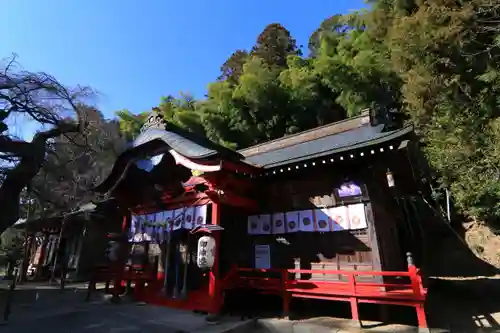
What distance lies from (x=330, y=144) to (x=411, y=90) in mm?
7887

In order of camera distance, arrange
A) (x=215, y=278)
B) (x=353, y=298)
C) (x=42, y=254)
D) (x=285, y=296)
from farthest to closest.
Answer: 1. (x=42, y=254)
2. (x=215, y=278)
3. (x=285, y=296)
4. (x=353, y=298)

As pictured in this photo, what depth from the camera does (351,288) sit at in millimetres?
6594

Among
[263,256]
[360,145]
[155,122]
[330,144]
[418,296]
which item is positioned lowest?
[418,296]

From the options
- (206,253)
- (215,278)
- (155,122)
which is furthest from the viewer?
(155,122)

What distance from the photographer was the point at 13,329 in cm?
638

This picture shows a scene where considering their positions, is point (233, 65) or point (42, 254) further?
point (233, 65)

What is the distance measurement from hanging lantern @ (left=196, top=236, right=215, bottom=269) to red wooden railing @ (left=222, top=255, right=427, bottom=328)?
0.78m

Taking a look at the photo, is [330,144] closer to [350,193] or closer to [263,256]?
[350,193]

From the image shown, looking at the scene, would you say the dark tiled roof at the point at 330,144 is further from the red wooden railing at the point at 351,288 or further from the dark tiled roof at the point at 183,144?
the red wooden railing at the point at 351,288

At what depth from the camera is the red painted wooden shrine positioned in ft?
23.6

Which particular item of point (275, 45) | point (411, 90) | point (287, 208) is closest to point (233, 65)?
point (275, 45)

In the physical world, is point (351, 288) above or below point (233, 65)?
below

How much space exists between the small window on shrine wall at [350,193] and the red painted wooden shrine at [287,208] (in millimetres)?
26

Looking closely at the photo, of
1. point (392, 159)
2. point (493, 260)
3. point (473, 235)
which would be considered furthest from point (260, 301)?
point (473, 235)
